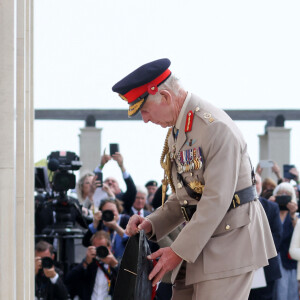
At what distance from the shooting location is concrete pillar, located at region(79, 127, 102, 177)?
13930 millimetres

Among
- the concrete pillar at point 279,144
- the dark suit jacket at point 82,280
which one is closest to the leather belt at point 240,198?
the dark suit jacket at point 82,280

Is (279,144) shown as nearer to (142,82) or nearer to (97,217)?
(97,217)

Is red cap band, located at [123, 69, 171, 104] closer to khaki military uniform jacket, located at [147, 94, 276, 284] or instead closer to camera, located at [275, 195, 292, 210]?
khaki military uniform jacket, located at [147, 94, 276, 284]

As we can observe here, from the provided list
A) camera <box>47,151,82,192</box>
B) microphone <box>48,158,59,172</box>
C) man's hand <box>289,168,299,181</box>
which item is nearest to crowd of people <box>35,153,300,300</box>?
camera <box>47,151,82,192</box>

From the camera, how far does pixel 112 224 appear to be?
A: 7.45 meters

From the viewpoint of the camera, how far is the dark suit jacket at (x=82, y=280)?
7.24 meters

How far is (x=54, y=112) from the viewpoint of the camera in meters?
14.8

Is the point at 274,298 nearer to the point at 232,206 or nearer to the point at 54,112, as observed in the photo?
the point at 232,206

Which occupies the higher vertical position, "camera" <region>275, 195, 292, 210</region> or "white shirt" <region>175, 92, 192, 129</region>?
"white shirt" <region>175, 92, 192, 129</region>

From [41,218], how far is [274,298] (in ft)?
7.91

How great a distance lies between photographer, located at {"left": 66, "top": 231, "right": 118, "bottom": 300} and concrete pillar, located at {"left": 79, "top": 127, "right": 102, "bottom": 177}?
6484mm

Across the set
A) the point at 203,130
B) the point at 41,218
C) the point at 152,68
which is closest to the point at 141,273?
the point at 203,130

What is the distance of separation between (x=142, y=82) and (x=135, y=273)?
847mm
